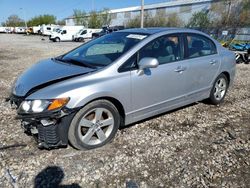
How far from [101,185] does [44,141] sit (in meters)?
0.90

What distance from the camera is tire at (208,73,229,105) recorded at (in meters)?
4.74

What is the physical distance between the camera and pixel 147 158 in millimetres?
3043

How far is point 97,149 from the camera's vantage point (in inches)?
126

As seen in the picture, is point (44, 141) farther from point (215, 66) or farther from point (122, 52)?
point (215, 66)

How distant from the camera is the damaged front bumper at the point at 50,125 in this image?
2729mm

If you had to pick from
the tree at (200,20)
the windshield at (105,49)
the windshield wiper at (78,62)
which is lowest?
the windshield wiper at (78,62)

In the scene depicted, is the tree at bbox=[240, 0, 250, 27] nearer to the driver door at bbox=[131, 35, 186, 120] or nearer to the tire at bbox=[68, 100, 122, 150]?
the driver door at bbox=[131, 35, 186, 120]

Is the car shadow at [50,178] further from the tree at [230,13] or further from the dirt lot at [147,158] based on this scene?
the tree at [230,13]

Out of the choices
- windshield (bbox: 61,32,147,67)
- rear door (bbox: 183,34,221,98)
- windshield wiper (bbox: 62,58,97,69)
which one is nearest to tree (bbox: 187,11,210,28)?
rear door (bbox: 183,34,221,98)

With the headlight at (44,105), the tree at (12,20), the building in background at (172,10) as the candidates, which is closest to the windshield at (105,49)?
the headlight at (44,105)

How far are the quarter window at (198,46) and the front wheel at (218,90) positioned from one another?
619 millimetres

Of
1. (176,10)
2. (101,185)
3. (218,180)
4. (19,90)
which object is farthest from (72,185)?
(176,10)

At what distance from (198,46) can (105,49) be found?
1.71 m

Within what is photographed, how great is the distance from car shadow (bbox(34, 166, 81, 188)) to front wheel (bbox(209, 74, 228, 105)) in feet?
10.9
